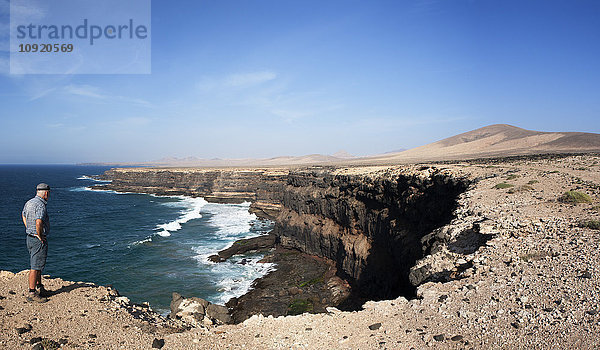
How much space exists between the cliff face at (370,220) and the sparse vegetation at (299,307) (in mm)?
4686

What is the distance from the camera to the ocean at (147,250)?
86.8 feet

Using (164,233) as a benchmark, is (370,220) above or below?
above

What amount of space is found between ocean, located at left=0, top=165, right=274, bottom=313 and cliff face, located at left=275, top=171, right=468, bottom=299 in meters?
6.95

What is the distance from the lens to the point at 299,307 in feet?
74.5

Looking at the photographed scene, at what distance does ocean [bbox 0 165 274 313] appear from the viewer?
26453 mm

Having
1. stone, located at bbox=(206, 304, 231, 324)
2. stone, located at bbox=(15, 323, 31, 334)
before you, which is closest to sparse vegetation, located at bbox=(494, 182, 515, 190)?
stone, located at bbox=(206, 304, 231, 324)

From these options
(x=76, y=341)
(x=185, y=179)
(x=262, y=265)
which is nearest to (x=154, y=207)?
(x=185, y=179)

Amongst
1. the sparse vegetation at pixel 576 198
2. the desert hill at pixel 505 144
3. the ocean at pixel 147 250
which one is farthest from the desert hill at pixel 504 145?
the ocean at pixel 147 250

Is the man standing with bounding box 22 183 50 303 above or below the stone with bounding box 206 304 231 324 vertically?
above

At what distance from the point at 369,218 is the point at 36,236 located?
2335 centimetres

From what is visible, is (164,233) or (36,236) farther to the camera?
(164,233)

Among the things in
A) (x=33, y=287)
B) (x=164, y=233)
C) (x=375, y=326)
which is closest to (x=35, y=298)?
(x=33, y=287)

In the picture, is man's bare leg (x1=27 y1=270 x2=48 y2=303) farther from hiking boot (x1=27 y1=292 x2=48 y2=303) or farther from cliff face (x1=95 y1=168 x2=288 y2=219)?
cliff face (x1=95 y1=168 x2=288 y2=219)

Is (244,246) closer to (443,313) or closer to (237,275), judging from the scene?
(237,275)
